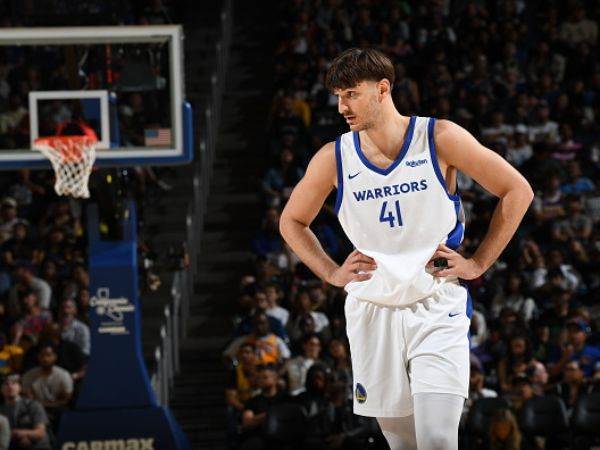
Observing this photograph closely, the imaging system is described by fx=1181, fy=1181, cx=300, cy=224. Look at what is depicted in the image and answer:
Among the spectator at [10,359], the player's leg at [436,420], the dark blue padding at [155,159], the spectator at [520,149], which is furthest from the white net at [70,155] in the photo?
the spectator at [520,149]

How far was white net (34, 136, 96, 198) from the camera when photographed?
9656mm

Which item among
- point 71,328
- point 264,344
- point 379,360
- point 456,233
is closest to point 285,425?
point 264,344

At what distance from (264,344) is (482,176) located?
7.67 m

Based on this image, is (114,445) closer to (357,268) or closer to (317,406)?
(317,406)

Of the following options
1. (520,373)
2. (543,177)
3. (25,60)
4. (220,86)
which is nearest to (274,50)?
(220,86)

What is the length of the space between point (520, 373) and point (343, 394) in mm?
1862

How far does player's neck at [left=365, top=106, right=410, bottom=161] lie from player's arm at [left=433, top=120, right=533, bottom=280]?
0.16 m

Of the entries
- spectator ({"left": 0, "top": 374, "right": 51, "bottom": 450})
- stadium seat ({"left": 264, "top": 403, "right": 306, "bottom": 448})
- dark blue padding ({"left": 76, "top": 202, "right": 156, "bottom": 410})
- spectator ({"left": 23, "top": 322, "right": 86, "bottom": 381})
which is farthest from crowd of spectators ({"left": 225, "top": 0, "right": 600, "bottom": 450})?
spectator ({"left": 0, "top": 374, "right": 51, "bottom": 450})

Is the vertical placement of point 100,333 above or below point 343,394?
above

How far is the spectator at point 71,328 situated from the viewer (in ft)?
41.5

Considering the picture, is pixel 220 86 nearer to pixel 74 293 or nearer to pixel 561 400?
pixel 74 293

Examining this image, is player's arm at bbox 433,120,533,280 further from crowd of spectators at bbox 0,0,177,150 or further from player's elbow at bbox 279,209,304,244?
crowd of spectators at bbox 0,0,177,150

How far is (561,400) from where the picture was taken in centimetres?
1096

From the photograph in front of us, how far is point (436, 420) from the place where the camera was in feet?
15.2
